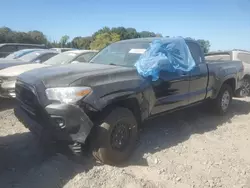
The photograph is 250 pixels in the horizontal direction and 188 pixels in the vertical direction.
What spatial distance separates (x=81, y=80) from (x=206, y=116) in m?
4.09

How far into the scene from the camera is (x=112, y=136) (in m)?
3.64

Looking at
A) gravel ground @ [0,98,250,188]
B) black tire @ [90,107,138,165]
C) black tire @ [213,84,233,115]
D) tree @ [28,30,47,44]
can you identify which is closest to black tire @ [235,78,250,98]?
black tire @ [213,84,233,115]

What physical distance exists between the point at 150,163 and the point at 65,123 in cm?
144

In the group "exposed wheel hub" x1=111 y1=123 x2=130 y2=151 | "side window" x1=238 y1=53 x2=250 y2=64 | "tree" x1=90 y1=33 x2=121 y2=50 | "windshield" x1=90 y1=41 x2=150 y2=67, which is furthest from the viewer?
"tree" x1=90 y1=33 x2=121 y2=50

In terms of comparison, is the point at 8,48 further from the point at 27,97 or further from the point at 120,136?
the point at 120,136

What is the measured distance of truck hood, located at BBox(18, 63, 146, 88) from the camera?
337cm

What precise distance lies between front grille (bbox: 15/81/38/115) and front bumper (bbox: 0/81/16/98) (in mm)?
2291

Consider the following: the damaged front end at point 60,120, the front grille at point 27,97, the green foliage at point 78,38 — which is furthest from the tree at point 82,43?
the damaged front end at point 60,120

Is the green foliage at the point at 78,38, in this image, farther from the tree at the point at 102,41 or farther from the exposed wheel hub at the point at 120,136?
the exposed wheel hub at the point at 120,136

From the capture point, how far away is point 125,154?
12.5 feet

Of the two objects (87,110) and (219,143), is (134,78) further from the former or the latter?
(219,143)

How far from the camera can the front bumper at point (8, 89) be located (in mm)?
6020

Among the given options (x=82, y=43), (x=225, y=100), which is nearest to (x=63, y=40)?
(x=82, y=43)

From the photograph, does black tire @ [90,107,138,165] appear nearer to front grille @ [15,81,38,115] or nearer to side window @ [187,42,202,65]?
front grille @ [15,81,38,115]
